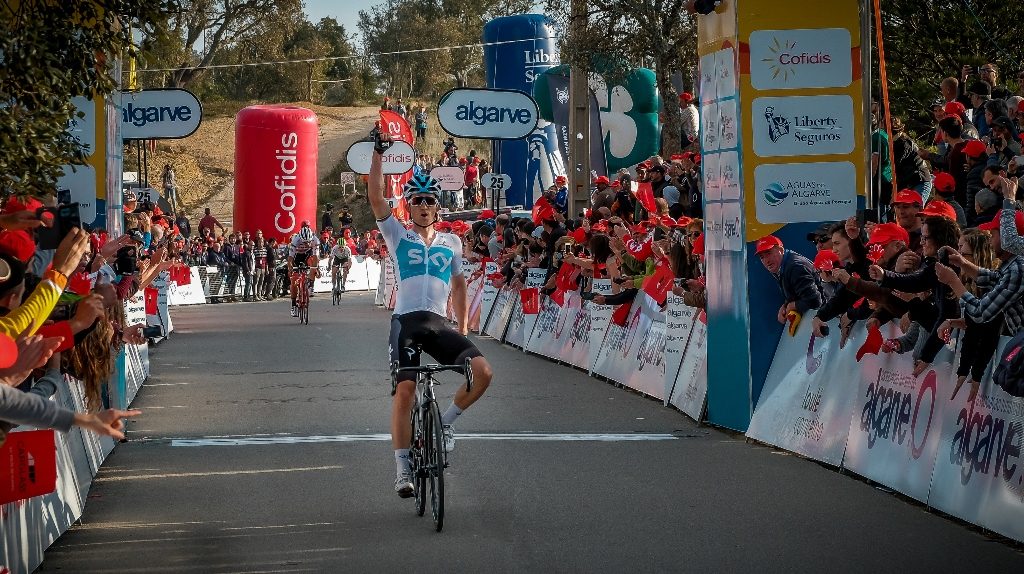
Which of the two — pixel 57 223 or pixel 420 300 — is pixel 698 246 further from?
pixel 57 223

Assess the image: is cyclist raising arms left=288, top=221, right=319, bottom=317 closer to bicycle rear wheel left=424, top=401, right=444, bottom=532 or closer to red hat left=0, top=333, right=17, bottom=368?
bicycle rear wheel left=424, top=401, right=444, bottom=532

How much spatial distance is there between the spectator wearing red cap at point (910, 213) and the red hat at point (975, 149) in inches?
113

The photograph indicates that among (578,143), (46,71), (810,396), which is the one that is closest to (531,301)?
(578,143)

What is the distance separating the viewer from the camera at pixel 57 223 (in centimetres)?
729

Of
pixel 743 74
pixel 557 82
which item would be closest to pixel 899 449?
pixel 743 74

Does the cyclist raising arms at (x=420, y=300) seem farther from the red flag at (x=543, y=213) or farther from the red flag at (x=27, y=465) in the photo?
the red flag at (x=543, y=213)

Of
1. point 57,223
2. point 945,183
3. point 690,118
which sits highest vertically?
point 690,118

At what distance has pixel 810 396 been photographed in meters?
12.1

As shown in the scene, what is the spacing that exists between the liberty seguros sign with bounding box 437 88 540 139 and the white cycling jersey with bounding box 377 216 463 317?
15.4 metres

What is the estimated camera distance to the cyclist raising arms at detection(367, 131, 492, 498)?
9.80 m

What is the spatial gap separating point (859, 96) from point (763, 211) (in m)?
1.31

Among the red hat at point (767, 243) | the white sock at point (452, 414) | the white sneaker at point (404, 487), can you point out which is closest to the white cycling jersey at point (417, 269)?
the white sock at point (452, 414)

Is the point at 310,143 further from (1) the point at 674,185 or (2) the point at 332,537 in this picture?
(2) the point at 332,537

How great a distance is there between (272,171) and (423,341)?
45051mm
